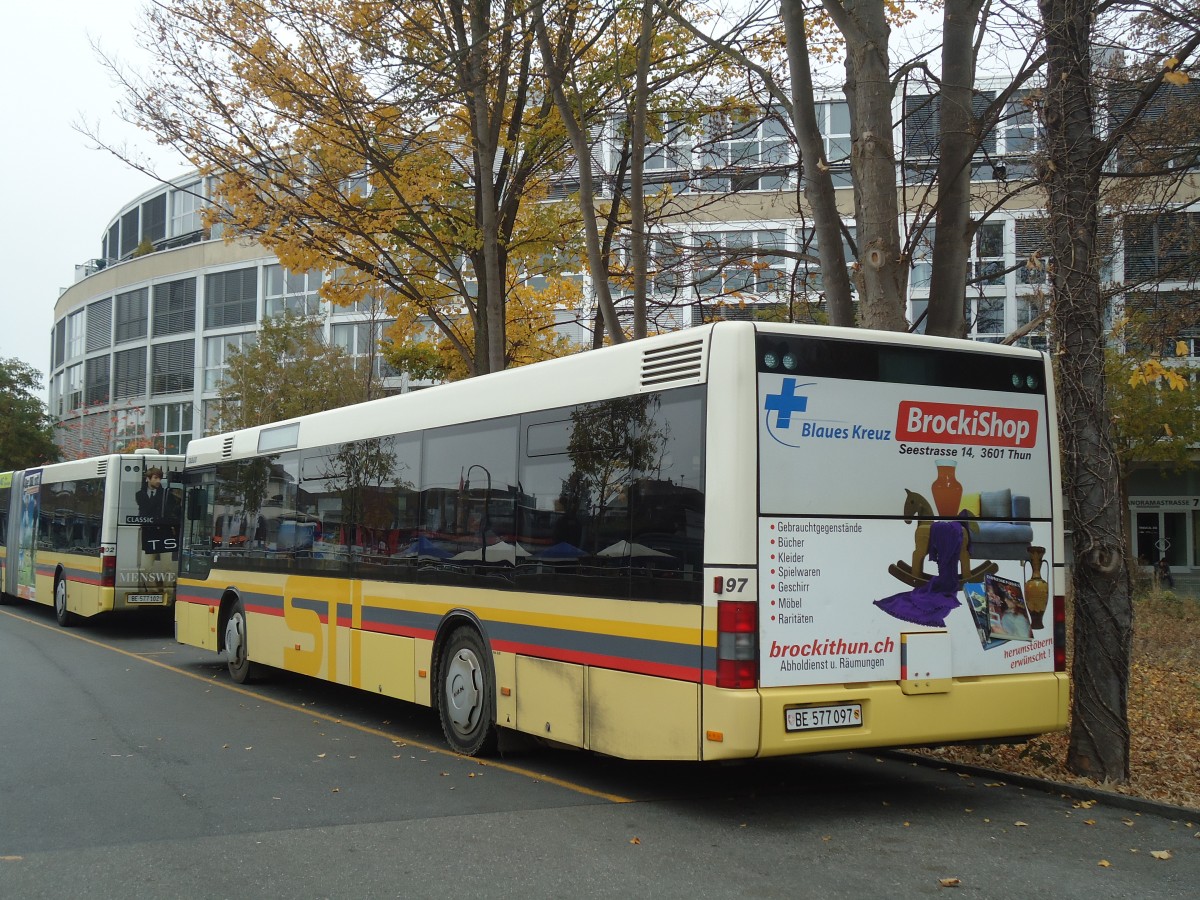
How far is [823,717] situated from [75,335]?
7032cm

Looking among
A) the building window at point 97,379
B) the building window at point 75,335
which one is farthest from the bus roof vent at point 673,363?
the building window at point 75,335

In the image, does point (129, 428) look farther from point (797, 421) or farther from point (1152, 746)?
point (797, 421)

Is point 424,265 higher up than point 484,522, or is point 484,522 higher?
point 424,265

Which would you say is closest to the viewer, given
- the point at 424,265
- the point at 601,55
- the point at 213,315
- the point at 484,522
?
the point at 484,522

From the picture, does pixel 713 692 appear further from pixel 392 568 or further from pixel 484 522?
pixel 392 568

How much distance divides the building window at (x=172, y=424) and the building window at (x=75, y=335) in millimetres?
10582

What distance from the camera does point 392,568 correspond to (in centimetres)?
1084

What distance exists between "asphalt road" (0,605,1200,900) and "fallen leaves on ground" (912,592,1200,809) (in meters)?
0.40

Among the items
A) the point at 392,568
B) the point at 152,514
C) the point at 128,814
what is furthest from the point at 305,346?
the point at 128,814

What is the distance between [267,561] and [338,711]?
207 cm

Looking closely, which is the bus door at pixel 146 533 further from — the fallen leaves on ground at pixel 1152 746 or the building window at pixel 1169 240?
the building window at pixel 1169 240

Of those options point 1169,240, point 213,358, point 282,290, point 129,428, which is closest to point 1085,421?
point 1169,240

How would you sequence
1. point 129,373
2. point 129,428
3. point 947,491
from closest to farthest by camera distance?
point 947,491 < point 129,428 < point 129,373

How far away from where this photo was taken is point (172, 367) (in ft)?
198
